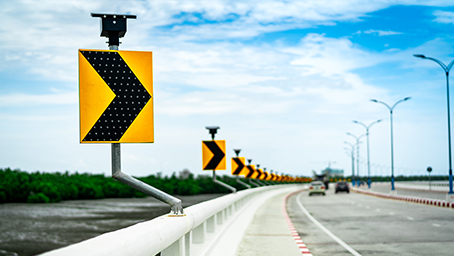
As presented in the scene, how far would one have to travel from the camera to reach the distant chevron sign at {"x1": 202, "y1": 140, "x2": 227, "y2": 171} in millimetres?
18859

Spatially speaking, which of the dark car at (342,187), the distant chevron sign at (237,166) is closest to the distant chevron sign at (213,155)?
the distant chevron sign at (237,166)

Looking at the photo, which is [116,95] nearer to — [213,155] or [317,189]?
[213,155]

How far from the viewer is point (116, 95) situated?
649 cm

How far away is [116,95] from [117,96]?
0.02m

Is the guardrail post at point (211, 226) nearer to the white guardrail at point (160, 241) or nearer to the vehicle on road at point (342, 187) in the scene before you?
the white guardrail at point (160, 241)

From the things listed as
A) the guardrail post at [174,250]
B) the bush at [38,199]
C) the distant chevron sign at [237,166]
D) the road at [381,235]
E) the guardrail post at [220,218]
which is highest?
the distant chevron sign at [237,166]

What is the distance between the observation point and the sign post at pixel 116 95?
20.8 ft

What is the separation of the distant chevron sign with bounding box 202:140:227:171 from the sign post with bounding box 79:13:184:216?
12.1 m

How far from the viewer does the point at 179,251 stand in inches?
284

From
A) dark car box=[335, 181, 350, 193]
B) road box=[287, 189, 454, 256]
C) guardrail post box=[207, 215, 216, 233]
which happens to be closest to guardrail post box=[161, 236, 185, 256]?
guardrail post box=[207, 215, 216, 233]

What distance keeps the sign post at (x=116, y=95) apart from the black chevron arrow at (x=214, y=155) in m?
12.1

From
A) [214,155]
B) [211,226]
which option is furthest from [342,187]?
[211,226]

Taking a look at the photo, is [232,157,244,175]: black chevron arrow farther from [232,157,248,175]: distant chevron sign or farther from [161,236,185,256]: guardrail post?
[161,236,185,256]: guardrail post

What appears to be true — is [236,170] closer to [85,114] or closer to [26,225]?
[85,114]
